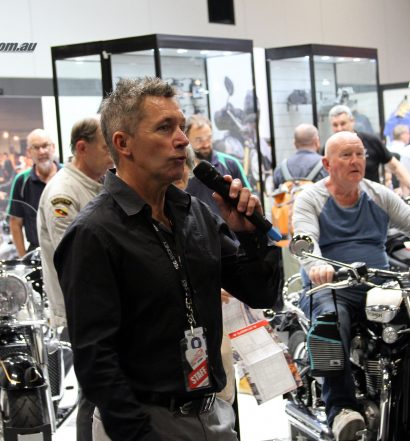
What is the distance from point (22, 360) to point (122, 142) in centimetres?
214

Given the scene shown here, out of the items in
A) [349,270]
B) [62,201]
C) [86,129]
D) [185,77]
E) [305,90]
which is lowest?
[349,270]

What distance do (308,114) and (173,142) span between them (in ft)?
31.4

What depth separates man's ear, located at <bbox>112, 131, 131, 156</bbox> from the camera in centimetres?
240

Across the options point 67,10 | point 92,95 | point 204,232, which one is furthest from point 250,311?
point 67,10

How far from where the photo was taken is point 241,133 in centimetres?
1059

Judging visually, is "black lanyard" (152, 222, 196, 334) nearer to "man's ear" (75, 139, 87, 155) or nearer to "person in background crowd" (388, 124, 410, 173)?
"man's ear" (75, 139, 87, 155)

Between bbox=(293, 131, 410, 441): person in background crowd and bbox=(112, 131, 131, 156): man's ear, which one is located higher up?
bbox=(112, 131, 131, 156): man's ear

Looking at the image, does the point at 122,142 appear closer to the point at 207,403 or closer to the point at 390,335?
the point at 207,403

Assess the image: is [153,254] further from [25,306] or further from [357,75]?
[357,75]

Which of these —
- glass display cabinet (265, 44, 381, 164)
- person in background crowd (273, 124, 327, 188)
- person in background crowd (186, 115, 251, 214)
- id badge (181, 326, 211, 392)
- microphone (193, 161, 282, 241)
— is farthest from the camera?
glass display cabinet (265, 44, 381, 164)

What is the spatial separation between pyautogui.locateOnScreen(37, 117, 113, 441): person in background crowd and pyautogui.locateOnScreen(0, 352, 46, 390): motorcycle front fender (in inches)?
8.7

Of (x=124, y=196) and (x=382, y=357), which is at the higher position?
(x=124, y=196)

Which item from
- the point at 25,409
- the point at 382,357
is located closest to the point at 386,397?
the point at 382,357

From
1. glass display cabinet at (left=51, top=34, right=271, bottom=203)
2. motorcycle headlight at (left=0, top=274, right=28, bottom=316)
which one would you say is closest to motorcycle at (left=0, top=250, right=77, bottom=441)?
motorcycle headlight at (left=0, top=274, right=28, bottom=316)
